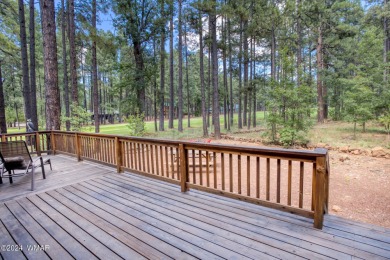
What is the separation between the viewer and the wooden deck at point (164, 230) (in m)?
1.94

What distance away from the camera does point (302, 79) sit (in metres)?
8.51

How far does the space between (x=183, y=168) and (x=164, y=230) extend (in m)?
1.20

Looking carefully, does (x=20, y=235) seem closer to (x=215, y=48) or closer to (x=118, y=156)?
(x=118, y=156)

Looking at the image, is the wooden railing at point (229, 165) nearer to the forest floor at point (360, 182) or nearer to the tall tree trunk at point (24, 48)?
the forest floor at point (360, 182)

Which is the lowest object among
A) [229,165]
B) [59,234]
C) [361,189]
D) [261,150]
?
[361,189]

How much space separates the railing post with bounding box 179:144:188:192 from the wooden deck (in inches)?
5.8

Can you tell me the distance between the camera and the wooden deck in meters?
1.94

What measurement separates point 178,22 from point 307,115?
10.0 m

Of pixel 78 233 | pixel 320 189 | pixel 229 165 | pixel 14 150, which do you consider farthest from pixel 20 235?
pixel 320 189

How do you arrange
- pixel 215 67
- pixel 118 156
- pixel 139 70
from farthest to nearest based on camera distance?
pixel 139 70 → pixel 215 67 → pixel 118 156

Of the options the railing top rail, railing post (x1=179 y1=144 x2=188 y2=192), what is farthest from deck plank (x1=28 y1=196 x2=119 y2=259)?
the railing top rail

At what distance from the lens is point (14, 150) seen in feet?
12.9

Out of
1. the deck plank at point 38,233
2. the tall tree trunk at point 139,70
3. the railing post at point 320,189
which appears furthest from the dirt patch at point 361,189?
the tall tree trunk at point 139,70

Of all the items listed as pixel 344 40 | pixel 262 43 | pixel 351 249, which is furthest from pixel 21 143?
pixel 344 40
